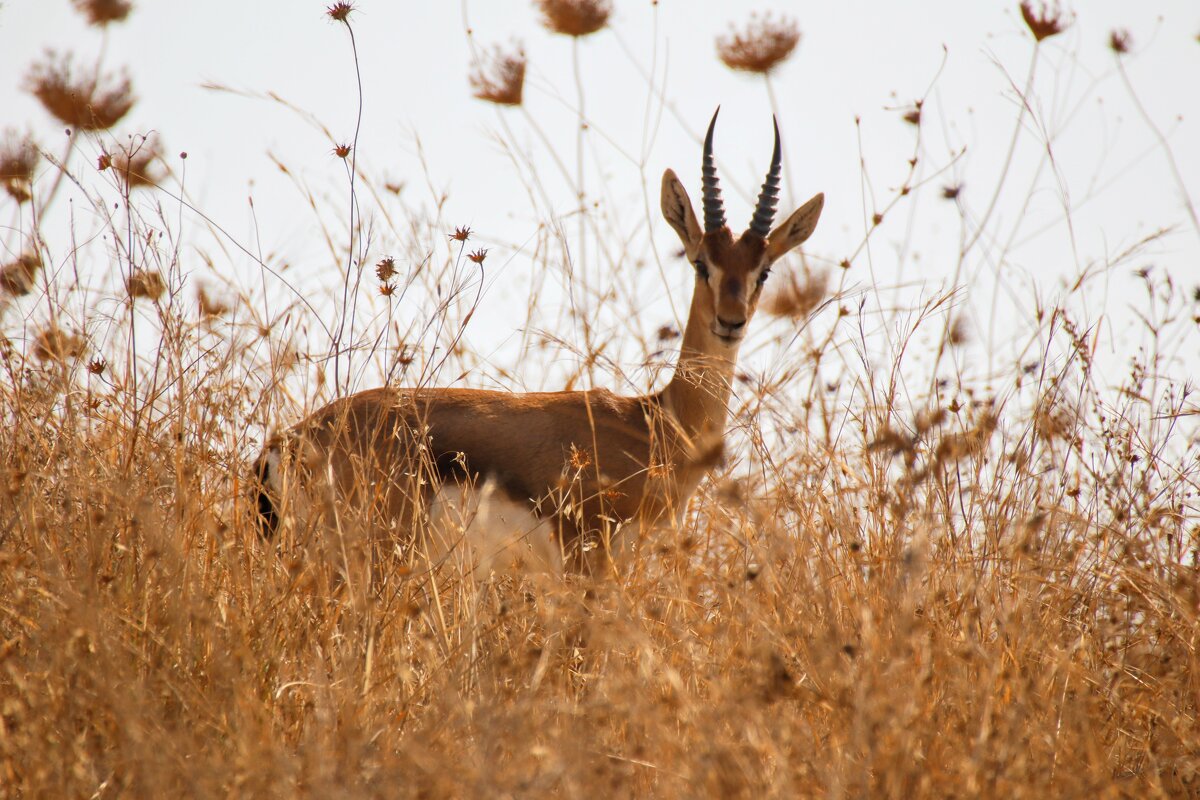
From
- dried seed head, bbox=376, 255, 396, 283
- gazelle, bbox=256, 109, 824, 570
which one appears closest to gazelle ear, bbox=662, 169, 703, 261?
gazelle, bbox=256, 109, 824, 570

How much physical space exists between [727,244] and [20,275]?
3299mm

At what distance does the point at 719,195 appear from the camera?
21.7 ft

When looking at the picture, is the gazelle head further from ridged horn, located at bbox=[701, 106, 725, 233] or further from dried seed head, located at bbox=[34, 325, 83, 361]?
dried seed head, located at bbox=[34, 325, 83, 361]

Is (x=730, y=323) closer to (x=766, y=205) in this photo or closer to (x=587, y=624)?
(x=766, y=205)

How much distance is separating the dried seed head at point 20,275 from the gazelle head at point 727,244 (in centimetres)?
291

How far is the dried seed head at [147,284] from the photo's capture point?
4.26 metres

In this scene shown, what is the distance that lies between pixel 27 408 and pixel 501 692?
82.3 inches

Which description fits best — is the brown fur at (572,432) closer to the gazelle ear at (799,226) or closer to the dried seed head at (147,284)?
the gazelle ear at (799,226)

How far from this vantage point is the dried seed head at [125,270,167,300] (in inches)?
168

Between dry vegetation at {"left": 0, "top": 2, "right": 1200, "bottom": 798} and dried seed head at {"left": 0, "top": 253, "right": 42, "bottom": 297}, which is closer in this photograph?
dry vegetation at {"left": 0, "top": 2, "right": 1200, "bottom": 798}

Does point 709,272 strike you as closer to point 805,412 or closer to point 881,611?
point 805,412

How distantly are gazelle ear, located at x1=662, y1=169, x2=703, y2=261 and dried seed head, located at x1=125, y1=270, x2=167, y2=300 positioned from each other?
10.1 ft

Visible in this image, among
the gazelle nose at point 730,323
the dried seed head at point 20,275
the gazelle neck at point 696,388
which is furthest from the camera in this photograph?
the gazelle neck at point 696,388

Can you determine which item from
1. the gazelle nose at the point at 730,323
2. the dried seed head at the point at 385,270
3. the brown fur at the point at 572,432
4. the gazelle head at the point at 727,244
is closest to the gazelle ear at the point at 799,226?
the gazelle head at the point at 727,244
